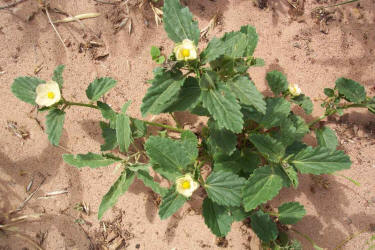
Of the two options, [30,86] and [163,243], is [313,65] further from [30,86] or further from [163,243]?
[30,86]

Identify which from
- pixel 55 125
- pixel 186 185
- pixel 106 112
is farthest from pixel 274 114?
pixel 55 125

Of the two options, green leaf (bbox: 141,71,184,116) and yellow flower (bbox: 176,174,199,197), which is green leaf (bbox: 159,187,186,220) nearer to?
yellow flower (bbox: 176,174,199,197)

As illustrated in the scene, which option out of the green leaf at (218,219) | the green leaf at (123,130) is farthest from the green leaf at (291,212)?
the green leaf at (123,130)

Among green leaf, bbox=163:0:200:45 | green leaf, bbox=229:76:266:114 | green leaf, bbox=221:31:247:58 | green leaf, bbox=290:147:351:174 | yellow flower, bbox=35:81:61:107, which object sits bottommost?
green leaf, bbox=290:147:351:174

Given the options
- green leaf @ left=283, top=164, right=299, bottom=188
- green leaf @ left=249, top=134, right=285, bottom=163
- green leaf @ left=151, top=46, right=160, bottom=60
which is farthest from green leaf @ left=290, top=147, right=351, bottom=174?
green leaf @ left=151, top=46, right=160, bottom=60

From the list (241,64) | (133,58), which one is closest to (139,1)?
(133,58)

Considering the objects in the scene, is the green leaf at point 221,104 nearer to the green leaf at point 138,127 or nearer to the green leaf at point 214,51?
the green leaf at point 214,51
